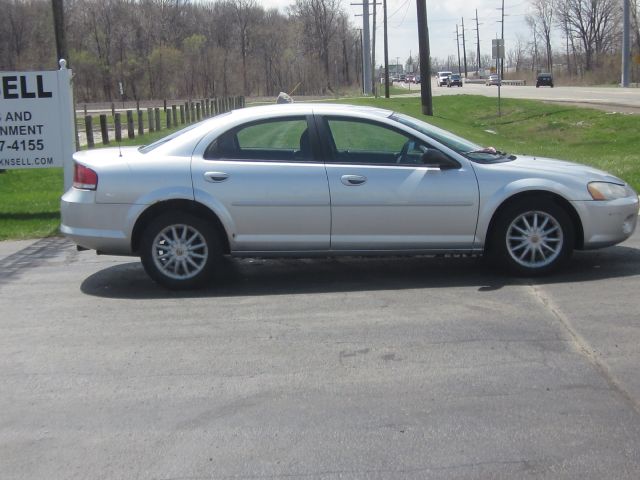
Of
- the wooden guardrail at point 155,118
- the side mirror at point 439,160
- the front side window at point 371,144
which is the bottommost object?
the side mirror at point 439,160

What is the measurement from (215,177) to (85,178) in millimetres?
1162

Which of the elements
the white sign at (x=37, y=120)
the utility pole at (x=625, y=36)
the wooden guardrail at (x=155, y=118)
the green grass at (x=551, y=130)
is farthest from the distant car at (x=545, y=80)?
the white sign at (x=37, y=120)

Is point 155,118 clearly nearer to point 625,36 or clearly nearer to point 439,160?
point 439,160

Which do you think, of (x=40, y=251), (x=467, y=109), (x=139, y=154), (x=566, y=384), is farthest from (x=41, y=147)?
(x=467, y=109)

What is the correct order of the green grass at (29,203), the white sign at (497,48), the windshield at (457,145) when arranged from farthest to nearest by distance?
1. the white sign at (497,48)
2. the green grass at (29,203)
3. the windshield at (457,145)

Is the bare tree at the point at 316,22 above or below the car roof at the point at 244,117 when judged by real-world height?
above

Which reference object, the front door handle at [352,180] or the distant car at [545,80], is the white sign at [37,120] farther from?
the distant car at [545,80]

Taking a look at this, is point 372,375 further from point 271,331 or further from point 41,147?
point 41,147

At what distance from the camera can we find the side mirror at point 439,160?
7371 mm

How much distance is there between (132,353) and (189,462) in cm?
180

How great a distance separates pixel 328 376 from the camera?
5.32 meters

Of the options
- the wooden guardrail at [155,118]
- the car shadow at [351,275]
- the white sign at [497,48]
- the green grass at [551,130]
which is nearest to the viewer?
the car shadow at [351,275]

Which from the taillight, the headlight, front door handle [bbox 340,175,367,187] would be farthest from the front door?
the taillight

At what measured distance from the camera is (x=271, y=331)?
6270 mm
